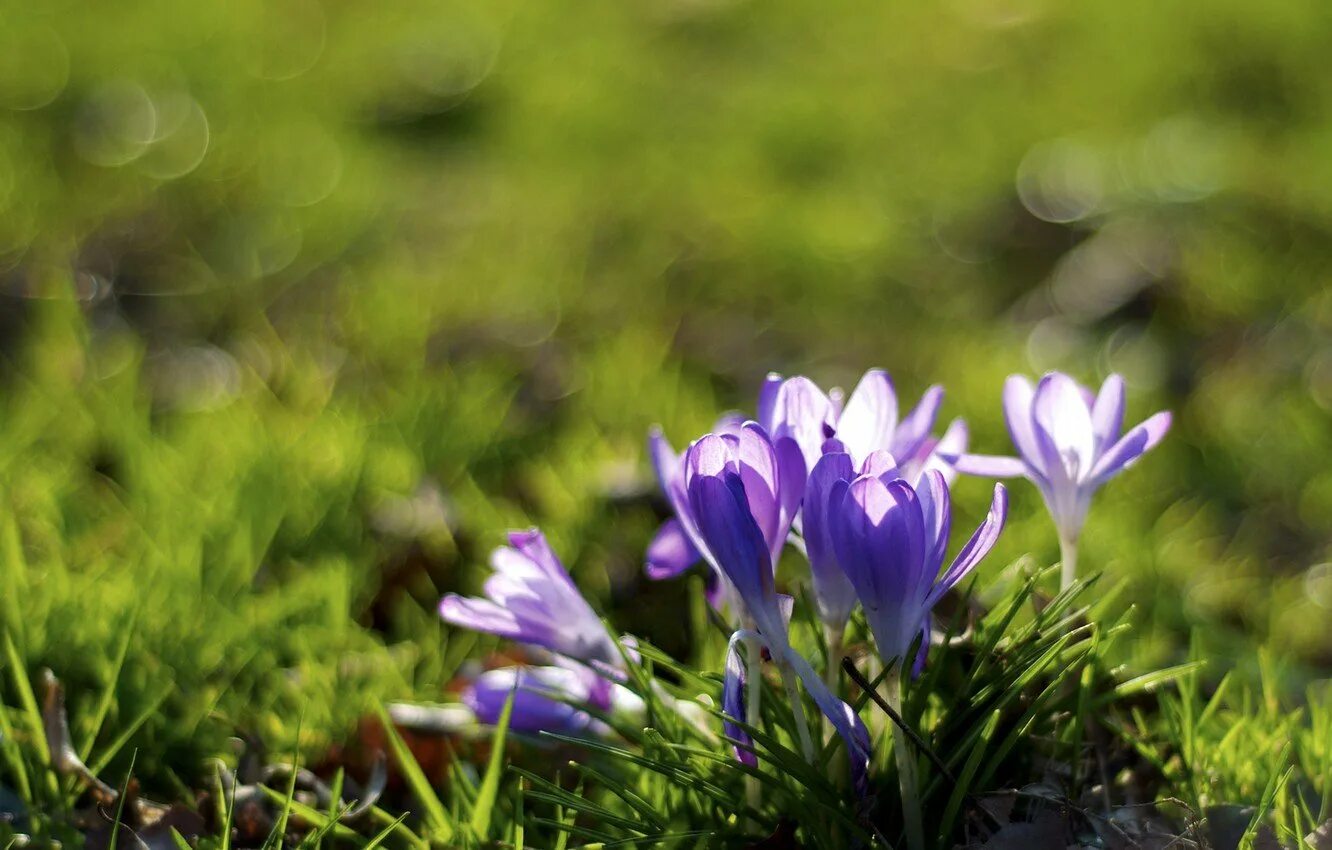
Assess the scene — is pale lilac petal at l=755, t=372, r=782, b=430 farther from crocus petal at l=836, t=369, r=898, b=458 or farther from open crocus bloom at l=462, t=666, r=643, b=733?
open crocus bloom at l=462, t=666, r=643, b=733

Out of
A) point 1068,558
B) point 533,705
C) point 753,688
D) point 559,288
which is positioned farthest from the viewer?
point 559,288

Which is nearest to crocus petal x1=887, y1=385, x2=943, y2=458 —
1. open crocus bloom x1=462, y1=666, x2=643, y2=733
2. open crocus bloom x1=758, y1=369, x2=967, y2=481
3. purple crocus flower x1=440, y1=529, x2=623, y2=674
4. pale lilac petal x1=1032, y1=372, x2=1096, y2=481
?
open crocus bloom x1=758, y1=369, x2=967, y2=481

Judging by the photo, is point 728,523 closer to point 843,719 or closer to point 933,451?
point 843,719

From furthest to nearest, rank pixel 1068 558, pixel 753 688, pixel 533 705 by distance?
1. pixel 533 705
2. pixel 1068 558
3. pixel 753 688

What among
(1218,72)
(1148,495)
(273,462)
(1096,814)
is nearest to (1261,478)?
(1148,495)

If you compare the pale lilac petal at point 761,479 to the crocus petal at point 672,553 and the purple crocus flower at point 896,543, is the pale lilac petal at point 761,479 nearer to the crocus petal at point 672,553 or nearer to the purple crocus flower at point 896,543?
the purple crocus flower at point 896,543

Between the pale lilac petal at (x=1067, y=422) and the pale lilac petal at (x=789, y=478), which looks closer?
the pale lilac petal at (x=789, y=478)

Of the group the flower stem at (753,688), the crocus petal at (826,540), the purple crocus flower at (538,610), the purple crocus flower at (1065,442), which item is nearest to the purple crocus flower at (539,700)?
the purple crocus flower at (538,610)

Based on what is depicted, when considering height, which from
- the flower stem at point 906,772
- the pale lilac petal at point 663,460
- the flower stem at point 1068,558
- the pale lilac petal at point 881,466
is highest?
the pale lilac petal at point 881,466

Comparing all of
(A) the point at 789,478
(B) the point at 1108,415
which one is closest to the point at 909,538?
(A) the point at 789,478
